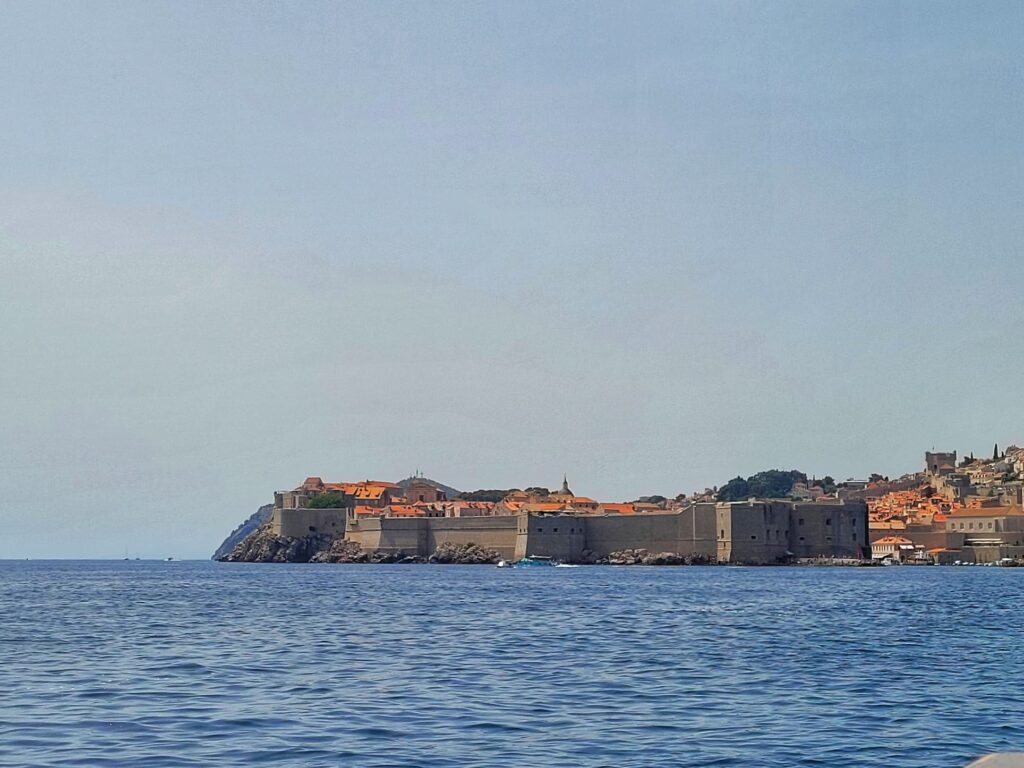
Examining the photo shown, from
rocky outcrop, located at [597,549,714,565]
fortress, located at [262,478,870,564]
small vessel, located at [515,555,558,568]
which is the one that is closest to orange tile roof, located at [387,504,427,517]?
fortress, located at [262,478,870,564]

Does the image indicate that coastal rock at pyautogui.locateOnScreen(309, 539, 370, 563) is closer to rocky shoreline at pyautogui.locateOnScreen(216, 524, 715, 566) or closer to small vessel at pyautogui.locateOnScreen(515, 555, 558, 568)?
rocky shoreline at pyautogui.locateOnScreen(216, 524, 715, 566)

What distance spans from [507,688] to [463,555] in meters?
75.1

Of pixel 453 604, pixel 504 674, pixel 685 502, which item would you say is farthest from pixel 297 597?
pixel 685 502

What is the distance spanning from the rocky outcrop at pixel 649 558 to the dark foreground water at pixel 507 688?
49.7m

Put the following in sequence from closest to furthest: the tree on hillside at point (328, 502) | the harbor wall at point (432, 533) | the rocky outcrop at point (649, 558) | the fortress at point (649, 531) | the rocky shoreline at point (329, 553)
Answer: the fortress at point (649, 531), the rocky outcrop at point (649, 558), the harbor wall at point (432, 533), the rocky shoreline at point (329, 553), the tree on hillside at point (328, 502)

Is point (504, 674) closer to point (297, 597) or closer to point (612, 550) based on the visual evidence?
point (297, 597)

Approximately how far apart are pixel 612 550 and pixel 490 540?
8919mm

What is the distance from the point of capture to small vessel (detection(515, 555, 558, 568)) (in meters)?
82.8

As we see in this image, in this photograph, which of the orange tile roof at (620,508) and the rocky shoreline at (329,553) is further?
→ the orange tile roof at (620,508)

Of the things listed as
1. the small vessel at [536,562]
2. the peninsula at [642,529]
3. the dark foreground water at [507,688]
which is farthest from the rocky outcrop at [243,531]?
the dark foreground water at [507,688]

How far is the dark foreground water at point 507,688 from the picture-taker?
11711mm

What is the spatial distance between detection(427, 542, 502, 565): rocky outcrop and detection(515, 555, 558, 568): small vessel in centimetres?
489

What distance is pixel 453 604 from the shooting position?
35.5 m

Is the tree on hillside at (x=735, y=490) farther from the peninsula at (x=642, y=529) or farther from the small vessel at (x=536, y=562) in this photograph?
the small vessel at (x=536, y=562)
